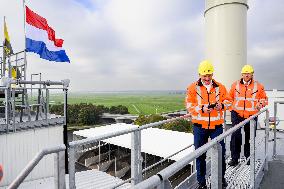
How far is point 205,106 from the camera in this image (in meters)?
3.93

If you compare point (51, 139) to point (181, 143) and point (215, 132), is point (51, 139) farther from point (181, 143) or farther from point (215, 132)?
point (181, 143)

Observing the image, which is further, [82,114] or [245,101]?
[82,114]

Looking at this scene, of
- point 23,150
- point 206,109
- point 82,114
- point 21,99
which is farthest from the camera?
point 82,114

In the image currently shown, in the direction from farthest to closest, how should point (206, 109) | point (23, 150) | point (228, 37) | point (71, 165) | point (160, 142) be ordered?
point (160, 142) → point (228, 37) → point (23, 150) → point (206, 109) → point (71, 165)

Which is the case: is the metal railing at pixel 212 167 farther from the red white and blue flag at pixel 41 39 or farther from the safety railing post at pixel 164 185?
the red white and blue flag at pixel 41 39

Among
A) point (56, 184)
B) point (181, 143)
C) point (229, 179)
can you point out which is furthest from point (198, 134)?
point (181, 143)

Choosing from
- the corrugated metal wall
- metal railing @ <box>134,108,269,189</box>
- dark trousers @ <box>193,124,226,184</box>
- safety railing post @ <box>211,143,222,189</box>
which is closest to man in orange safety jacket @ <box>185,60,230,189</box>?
dark trousers @ <box>193,124,226,184</box>

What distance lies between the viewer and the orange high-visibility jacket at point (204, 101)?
400 cm

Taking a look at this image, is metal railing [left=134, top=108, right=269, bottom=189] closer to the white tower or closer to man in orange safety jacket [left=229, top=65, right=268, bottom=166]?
man in orange safety jacket [left=229, top=65, right=268, bottom=166]

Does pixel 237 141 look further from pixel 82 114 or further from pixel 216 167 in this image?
pixel 82 114

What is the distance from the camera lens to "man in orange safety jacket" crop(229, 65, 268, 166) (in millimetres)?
5223

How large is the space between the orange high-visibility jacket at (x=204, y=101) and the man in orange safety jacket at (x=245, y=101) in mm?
1358

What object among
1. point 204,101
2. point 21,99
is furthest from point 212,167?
point 21,99

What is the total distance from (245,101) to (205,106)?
67.9 inches
